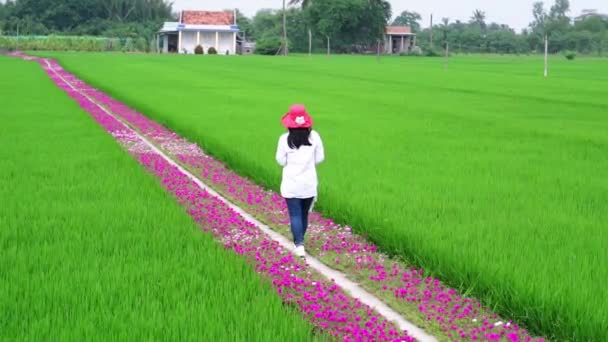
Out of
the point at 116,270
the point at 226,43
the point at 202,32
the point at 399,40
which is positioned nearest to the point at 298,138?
the point at 116,270

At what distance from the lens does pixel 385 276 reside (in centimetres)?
575

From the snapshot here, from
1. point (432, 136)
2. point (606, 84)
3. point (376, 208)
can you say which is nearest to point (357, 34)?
point (606, 84)

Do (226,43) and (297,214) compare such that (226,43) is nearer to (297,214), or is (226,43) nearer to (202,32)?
(202,32)

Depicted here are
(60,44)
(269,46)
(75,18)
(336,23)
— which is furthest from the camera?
(75,18)

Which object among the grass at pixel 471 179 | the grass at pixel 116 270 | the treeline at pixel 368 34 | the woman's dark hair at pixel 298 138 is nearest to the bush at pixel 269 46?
the treeline at pixel 368 34

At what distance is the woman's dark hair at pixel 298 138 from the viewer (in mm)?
6199

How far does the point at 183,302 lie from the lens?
461 cm

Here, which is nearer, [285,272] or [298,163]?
[285,272]

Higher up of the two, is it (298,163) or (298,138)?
(298,138)

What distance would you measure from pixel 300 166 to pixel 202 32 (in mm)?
80995

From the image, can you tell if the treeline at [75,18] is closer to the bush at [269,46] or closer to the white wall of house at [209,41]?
the white wall of house at [209,41]

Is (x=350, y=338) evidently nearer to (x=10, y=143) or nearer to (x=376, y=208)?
(x=376, y=208)

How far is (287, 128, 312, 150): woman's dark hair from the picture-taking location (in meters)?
6.20

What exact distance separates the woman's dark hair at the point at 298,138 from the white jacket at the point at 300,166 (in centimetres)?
3
